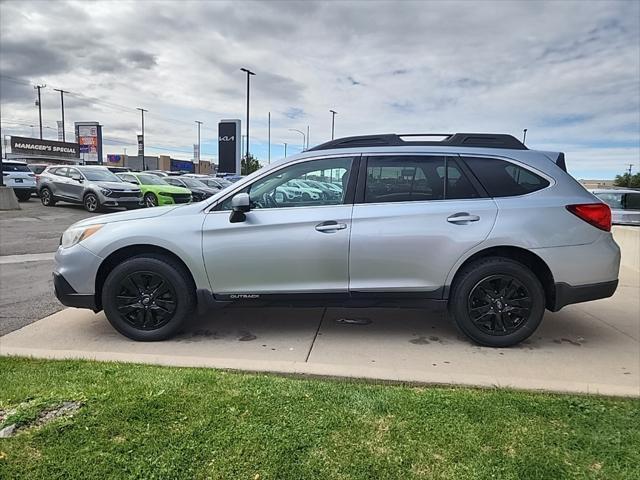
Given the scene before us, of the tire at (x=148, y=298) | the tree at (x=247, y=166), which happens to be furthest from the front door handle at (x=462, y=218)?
the tree at (x=247, y=166)

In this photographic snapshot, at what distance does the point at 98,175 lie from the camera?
17750mm

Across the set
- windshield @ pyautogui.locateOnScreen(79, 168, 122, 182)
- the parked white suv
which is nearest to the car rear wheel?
windshield @ pyautogui.locateOnScreen(79, 168, 122, 182)

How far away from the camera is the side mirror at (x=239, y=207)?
4.10 meters

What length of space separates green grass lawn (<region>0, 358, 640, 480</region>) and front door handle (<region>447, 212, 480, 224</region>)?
148cm

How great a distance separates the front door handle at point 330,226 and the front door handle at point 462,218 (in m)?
0.93

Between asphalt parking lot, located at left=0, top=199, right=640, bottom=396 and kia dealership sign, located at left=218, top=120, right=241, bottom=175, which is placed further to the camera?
kia dealership sign, located at left=218, top=120, right=241, bottom=175

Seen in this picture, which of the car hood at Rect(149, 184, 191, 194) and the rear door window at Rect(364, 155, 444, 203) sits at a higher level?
the rear door window at Rect(364, 155, 444, 203)

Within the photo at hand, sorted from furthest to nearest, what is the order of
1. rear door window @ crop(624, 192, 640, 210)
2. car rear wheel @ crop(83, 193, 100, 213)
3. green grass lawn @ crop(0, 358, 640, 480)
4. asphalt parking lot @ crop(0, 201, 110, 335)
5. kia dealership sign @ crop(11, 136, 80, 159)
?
kia dealership sign @ crop(11, 136, 80, 159) → car rear wheel @ crop(83, 193, 100, 213) → rear door window @ crop(624, 192, 640, 210) → asphalt parking lot @ crop(0, 201, 110, 335) → green grass lawn @ crop(0, 358, 640, 480)

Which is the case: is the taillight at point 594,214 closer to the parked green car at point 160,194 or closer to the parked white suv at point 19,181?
the parked green car at point 160,194

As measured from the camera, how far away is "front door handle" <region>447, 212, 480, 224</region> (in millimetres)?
4160

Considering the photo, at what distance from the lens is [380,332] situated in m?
4.67

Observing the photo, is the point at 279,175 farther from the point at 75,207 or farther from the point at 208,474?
the point at 75,207

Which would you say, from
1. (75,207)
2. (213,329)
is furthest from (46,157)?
(213,329)

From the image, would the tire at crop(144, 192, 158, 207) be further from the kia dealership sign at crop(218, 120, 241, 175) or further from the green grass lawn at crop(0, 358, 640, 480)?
the kia dealership sign at crop(218, 120, 241, 175)
